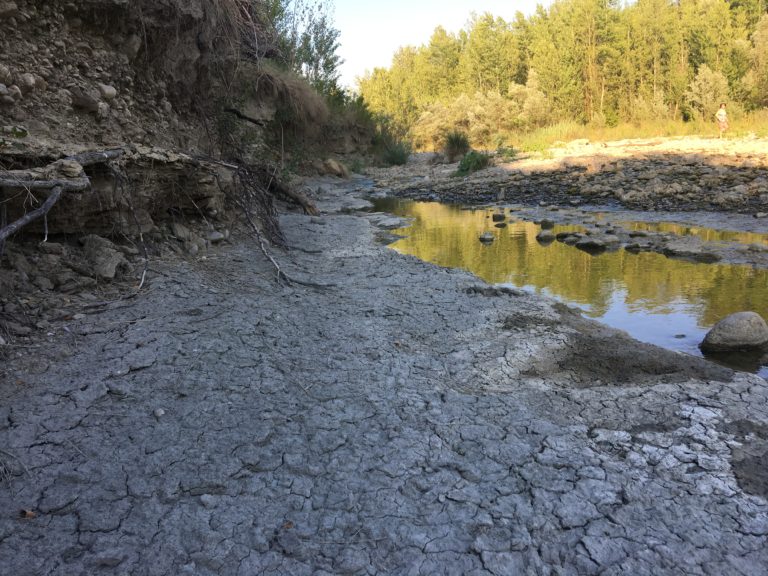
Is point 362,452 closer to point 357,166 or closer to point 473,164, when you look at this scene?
point 473,164

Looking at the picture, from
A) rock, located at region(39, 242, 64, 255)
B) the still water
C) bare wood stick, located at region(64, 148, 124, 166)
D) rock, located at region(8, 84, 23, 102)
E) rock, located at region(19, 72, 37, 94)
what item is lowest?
the still water

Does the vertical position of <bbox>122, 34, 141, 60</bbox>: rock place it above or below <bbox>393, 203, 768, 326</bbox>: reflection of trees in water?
above

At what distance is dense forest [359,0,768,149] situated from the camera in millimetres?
25312

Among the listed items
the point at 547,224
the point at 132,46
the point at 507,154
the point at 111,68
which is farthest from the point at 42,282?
the point at 507,154

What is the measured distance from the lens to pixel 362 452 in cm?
215

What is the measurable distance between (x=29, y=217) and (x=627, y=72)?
1371 inches

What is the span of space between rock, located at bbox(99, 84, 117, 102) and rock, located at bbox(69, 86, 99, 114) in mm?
166

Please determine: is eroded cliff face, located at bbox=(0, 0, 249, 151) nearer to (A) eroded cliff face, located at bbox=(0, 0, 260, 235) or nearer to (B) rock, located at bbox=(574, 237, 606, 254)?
(A) eroded cliff face, located at bbox=(0, 0, 260, 235)

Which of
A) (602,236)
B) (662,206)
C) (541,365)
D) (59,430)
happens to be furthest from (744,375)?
(662,206)

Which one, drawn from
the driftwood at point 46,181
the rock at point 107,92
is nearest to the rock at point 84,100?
the rock at point 107,92

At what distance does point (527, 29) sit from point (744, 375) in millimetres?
47787

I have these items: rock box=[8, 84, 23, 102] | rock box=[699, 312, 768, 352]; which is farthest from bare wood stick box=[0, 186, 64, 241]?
rock box=[699, 312, 768, 352]

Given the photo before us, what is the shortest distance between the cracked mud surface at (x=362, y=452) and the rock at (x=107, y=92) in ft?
7.01

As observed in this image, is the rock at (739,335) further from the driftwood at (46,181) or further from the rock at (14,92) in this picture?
the rock at (14,92)
